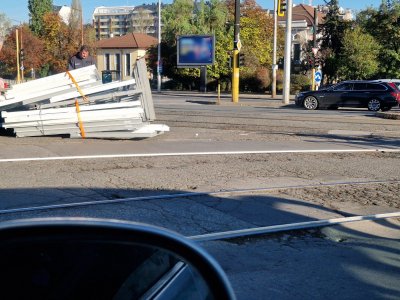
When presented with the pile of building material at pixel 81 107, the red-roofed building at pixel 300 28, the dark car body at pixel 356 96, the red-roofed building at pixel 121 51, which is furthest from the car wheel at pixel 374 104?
the red-roofed building at pixel 121 51

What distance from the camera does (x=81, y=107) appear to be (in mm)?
13656

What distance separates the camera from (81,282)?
64.7 inches

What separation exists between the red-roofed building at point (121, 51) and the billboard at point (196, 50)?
116 ft

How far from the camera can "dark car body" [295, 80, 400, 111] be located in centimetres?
2828

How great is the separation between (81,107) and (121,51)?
247 feet

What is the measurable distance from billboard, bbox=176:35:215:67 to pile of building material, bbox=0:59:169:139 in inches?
1334

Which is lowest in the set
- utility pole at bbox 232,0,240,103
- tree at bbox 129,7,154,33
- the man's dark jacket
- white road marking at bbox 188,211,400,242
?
white road marking at bbox 188,211,400,242

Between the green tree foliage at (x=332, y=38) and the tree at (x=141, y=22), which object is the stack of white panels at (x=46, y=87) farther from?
the tree at (x=141, y=22)

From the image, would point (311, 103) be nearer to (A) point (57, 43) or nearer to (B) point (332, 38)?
(B) point (332, 38)

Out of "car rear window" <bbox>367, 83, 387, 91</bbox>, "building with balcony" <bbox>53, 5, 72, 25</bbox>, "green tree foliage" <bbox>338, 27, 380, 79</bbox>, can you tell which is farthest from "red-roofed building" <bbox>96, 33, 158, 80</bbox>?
"car rear window" <bbox>367, 83, 387, 91</bbox>

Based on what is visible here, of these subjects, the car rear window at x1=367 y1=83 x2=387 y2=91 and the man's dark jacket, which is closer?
the man's dark jacket

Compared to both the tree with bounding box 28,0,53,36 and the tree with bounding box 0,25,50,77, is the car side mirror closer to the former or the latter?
the tree with bounding box 0,25,50,77

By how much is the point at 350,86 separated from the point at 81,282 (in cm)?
2899

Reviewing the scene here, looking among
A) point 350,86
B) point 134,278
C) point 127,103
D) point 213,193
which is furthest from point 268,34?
point 134,278
